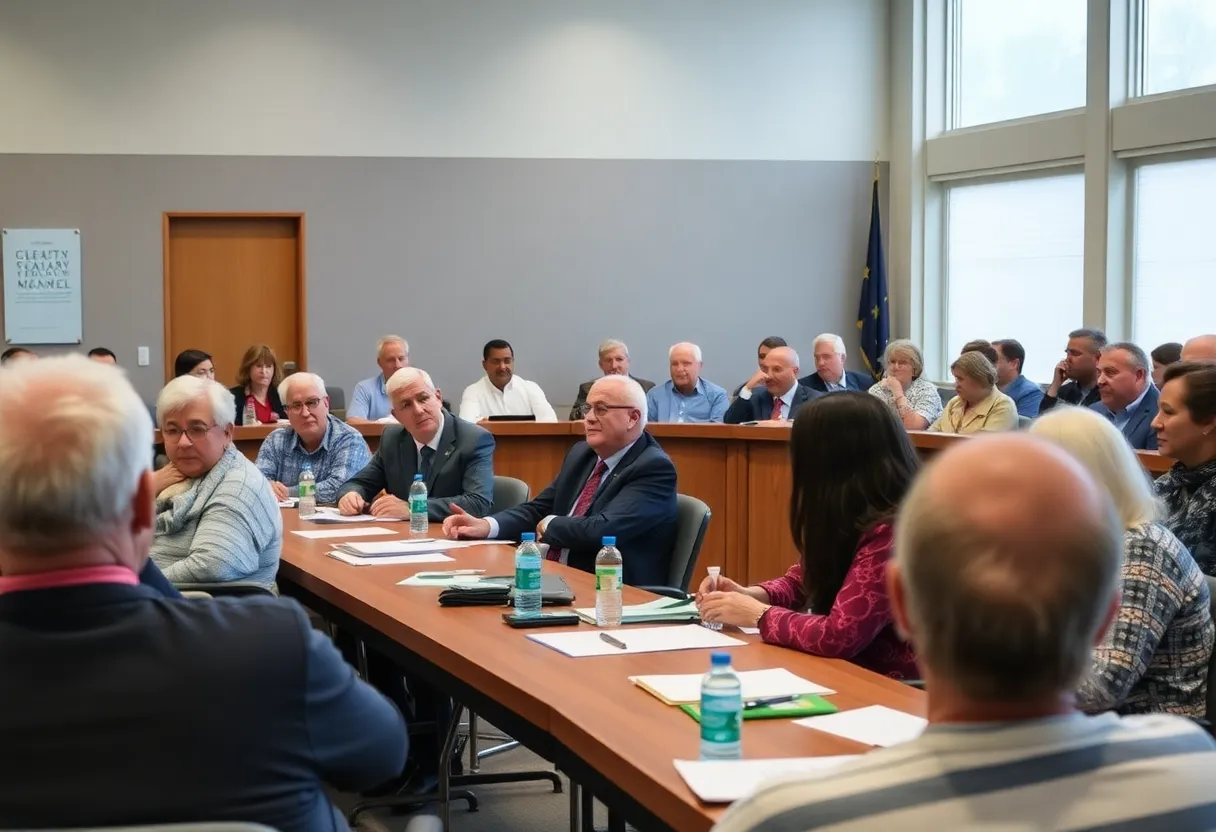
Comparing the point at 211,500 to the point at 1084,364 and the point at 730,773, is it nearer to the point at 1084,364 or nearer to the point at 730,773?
the point at 730,773

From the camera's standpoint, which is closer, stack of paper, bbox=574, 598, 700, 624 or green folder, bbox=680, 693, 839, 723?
green folder, bbox=680, 693, 839, 723

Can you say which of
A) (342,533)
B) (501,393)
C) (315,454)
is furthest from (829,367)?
(342,533)

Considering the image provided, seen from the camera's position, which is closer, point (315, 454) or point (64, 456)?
point (64, 456)

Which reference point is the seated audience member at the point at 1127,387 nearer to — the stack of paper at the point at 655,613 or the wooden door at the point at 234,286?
the stack of paper at the point at 655,613

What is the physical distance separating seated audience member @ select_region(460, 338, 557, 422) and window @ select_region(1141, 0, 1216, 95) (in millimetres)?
4884

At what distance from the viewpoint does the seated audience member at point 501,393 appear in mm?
9922

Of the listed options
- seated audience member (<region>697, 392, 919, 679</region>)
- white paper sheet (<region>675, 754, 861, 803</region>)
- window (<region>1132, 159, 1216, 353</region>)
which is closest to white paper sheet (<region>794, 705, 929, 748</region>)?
white paper sheet (<region>675, 754, 861, 803</region>)

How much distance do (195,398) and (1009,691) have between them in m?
3.12

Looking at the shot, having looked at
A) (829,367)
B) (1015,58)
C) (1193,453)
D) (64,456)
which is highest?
(1015,58)

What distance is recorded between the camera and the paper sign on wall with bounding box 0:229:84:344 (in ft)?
33.0

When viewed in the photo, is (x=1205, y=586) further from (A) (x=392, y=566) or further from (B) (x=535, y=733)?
(A) (x=392, y=566)

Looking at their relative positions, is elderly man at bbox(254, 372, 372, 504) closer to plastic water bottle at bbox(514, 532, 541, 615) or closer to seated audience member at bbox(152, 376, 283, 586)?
seated audience member at bbox(152, 376, 283, 586)

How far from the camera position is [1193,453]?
389 centimetres

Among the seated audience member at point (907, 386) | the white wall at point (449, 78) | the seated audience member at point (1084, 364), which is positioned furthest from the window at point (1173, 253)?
the white wall at point (449, 78)
